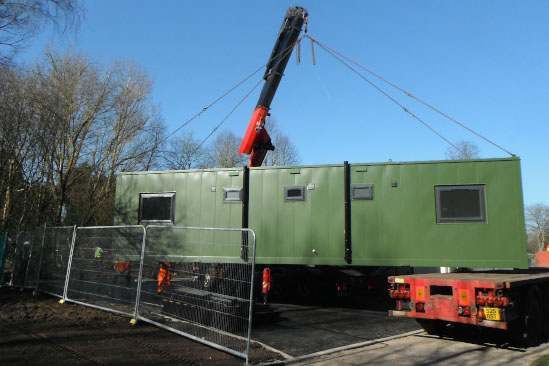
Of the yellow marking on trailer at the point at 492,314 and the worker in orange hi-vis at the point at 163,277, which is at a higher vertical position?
the worker in orange hi-vis at the point at 163,277

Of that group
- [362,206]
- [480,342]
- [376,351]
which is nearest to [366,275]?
[362,206]

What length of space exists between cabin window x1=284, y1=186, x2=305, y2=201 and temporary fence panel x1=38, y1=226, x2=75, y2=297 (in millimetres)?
4849

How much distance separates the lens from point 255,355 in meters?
5.60

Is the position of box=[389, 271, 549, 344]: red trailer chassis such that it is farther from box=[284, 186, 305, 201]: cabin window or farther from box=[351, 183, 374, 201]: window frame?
box=[284, 186, 305, 201]: cabin window

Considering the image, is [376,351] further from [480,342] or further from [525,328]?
[525,328]

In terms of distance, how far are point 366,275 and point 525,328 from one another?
4.83 metres

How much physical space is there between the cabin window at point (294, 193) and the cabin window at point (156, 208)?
3.19 m

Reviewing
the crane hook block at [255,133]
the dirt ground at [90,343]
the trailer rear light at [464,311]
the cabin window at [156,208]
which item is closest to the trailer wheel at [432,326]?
the trailer rear light at [464,311]

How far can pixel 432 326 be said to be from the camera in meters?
7.90

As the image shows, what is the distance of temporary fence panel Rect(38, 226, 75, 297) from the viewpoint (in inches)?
316

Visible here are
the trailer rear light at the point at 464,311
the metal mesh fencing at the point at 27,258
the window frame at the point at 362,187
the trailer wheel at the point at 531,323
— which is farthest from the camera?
the window frame at the point at 362,187

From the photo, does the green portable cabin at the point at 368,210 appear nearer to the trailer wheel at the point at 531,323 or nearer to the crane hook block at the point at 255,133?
the trailer wheel at the point at 531,323

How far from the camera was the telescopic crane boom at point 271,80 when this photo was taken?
440 inches

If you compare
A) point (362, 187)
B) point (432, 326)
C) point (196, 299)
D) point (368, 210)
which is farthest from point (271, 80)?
point (432, 326)
